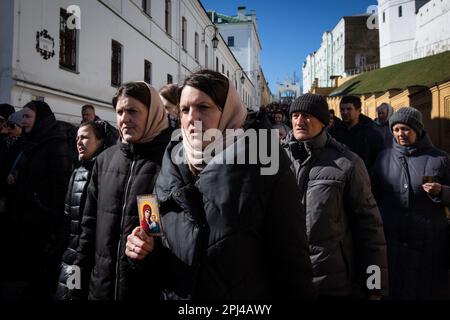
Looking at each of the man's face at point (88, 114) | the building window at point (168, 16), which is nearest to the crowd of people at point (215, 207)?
the man's face at point (88, 114)

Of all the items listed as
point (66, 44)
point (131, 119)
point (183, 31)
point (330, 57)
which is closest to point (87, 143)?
point (131, 119)

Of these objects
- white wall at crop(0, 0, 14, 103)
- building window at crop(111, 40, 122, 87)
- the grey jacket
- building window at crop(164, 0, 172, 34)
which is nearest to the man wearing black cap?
the grey jacket

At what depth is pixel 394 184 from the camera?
3.60 meters

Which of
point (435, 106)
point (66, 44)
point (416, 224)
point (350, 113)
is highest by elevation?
point (66, 44)

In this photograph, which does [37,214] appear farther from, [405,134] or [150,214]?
[405,134]

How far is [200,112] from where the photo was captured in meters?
1.77

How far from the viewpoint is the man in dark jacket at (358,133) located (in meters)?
5.30

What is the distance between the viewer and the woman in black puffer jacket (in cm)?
262

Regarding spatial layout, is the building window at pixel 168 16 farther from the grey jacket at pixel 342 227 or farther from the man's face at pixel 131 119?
the grey jacket at pixel 342 227

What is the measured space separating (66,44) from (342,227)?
1047 cm

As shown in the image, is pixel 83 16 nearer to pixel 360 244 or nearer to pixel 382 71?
pixel 360 244

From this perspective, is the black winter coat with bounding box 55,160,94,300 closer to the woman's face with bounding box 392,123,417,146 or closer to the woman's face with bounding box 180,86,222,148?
the woman's face with bounding box 180,86,222,148

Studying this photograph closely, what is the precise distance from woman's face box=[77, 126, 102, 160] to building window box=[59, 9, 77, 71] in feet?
26.4
